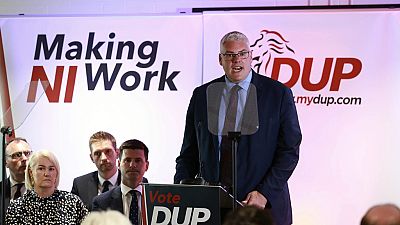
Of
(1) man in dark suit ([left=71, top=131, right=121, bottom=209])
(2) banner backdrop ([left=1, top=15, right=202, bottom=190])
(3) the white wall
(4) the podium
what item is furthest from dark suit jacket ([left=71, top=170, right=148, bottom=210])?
(4) the podium

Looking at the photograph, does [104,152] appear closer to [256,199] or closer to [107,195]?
[107,195]

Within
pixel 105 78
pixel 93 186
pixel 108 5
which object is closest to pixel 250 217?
pixel 93 186

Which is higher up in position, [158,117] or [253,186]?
[158,117]

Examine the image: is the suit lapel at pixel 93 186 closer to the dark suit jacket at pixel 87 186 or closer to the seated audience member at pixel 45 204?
the dark suit jacket at pixel 87 186

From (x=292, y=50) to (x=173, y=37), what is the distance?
91 centimetres

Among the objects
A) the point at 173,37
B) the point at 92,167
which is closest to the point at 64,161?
the point at 92,167

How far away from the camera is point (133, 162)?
6.12 m

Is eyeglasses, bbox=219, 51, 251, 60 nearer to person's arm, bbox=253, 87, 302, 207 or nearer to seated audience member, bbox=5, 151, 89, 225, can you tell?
person's arm, bbox=253, 87, 302, 207

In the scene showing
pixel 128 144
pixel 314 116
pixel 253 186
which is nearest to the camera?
pixel 253 186

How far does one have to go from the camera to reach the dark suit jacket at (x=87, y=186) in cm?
643

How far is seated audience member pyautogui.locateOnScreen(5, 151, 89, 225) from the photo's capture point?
5.43 metres

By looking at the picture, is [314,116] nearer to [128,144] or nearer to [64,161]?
[128,144]

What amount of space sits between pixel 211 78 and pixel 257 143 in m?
1.59

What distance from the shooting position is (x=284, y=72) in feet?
22.1
